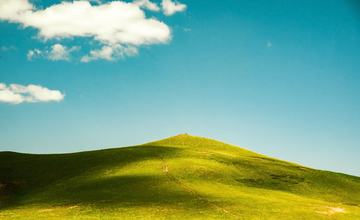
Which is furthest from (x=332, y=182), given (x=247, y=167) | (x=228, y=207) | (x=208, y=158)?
(x=228, y=207)

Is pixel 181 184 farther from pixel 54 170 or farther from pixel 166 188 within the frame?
pixel 54 170

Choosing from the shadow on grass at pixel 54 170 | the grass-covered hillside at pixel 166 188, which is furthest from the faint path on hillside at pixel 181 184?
the shadow on grass at pixel 54 170

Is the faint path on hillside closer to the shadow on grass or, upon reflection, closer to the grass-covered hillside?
the grass-covered hillside

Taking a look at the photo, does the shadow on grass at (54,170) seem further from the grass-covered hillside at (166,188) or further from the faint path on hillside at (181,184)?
the faint path on hillside at (181,184)

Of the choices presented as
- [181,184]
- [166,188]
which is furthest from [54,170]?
[181,184]

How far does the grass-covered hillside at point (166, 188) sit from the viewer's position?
3419 centimetres

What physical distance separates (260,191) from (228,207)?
1350cm

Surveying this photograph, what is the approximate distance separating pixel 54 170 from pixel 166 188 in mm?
30868

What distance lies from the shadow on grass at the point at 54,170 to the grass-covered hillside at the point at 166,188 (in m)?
0.19

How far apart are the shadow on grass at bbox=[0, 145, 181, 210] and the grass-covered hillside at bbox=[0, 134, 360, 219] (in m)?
0.19

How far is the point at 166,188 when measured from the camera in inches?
1720

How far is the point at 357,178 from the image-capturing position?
2525 inches

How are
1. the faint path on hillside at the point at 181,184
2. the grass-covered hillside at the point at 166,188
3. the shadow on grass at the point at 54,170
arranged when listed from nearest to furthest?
the faint path on hillside at the point at 181,184 → the grass-covered hillside at the point at 166,188 → the shadow on grass at the point at 54,170

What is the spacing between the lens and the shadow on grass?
4753 centimetres
